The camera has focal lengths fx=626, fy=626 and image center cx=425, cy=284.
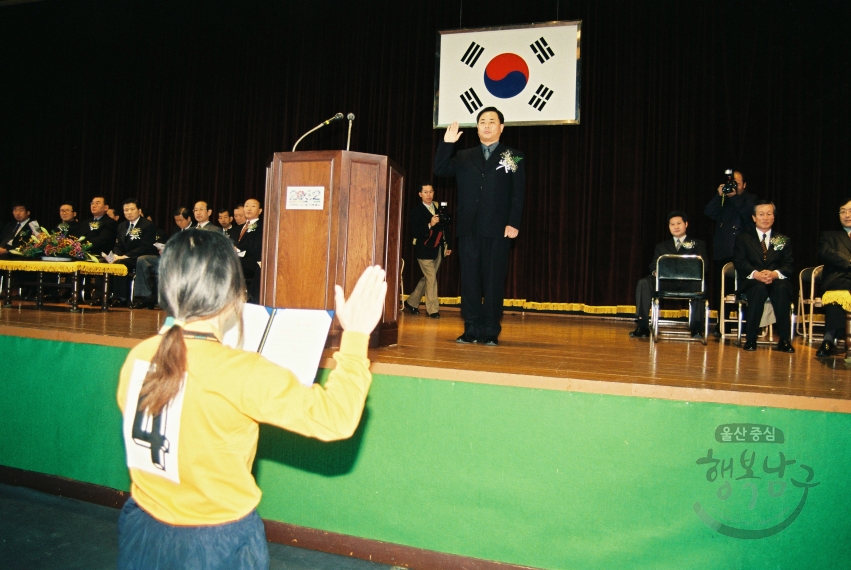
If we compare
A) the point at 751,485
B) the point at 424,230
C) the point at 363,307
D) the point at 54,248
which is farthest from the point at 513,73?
the point at 363,307

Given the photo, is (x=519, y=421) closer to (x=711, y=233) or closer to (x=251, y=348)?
(x=251, y=348)

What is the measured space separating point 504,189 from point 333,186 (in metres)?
1.16

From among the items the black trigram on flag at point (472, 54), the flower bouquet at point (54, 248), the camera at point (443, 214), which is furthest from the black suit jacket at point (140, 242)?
the black trigram on flag at point (472, 54)

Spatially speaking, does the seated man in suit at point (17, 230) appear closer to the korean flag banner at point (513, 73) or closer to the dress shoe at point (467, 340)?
the korean flag banner at point (513, 73)

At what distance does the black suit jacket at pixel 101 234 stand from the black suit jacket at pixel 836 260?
688cm

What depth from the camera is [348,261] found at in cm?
325

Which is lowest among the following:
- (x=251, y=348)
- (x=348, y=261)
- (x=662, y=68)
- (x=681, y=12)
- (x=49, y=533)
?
(x=49, y=533)

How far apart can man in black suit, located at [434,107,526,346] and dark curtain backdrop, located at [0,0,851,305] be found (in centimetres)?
414

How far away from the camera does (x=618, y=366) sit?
290 cm

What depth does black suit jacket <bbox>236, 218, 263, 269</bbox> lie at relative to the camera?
20.6ft

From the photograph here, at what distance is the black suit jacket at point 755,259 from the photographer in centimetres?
471

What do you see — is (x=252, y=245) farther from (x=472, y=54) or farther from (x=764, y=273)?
(x=764, y=273)

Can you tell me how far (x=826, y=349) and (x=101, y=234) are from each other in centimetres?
694

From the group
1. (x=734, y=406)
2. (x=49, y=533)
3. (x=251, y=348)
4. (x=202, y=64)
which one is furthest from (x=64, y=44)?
(x=734, y=406)
